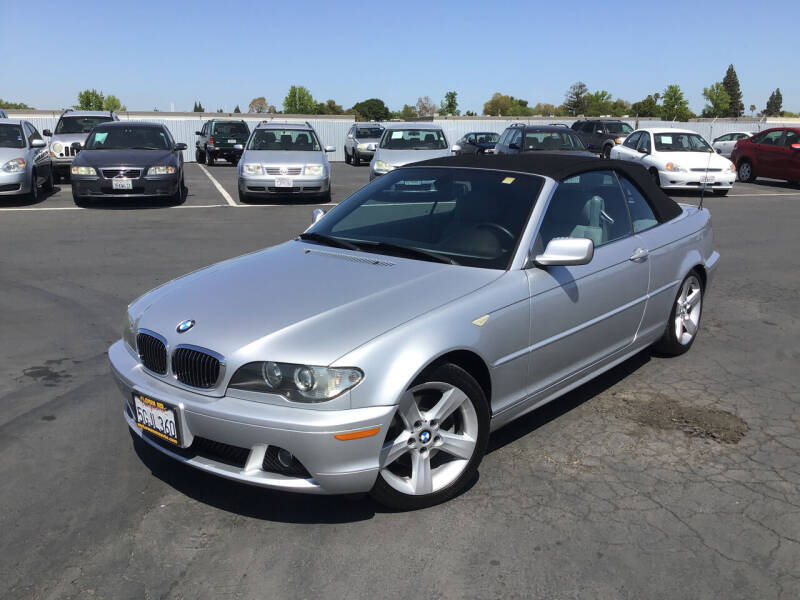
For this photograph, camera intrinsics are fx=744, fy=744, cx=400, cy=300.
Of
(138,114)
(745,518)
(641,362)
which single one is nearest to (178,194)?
(641,362)

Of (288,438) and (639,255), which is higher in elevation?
(639,255)

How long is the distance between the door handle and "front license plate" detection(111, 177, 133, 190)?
11.0 metres

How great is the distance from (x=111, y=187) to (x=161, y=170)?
94 centimetres

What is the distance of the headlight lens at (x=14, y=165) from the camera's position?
44.2ft

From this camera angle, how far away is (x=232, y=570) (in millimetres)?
2904

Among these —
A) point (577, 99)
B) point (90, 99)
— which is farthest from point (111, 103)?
point (577, 99)

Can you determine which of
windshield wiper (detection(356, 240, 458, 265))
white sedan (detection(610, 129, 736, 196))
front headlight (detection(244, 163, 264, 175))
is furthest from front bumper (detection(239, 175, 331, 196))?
windshield wiper (detection(356, 240, 458, 265))

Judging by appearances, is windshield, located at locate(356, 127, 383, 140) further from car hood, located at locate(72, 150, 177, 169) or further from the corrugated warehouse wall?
car hood, located at locate(72, 150, 177, 169)

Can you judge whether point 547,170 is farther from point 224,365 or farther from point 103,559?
point 103,559

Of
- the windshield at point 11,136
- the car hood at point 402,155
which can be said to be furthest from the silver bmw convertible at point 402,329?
the windshield at point 11,136

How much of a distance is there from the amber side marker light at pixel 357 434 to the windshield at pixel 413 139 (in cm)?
1450

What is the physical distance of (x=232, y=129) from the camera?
29.3 m

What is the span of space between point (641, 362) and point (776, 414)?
1.11m

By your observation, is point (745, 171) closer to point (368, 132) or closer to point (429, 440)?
point (368, 132)
